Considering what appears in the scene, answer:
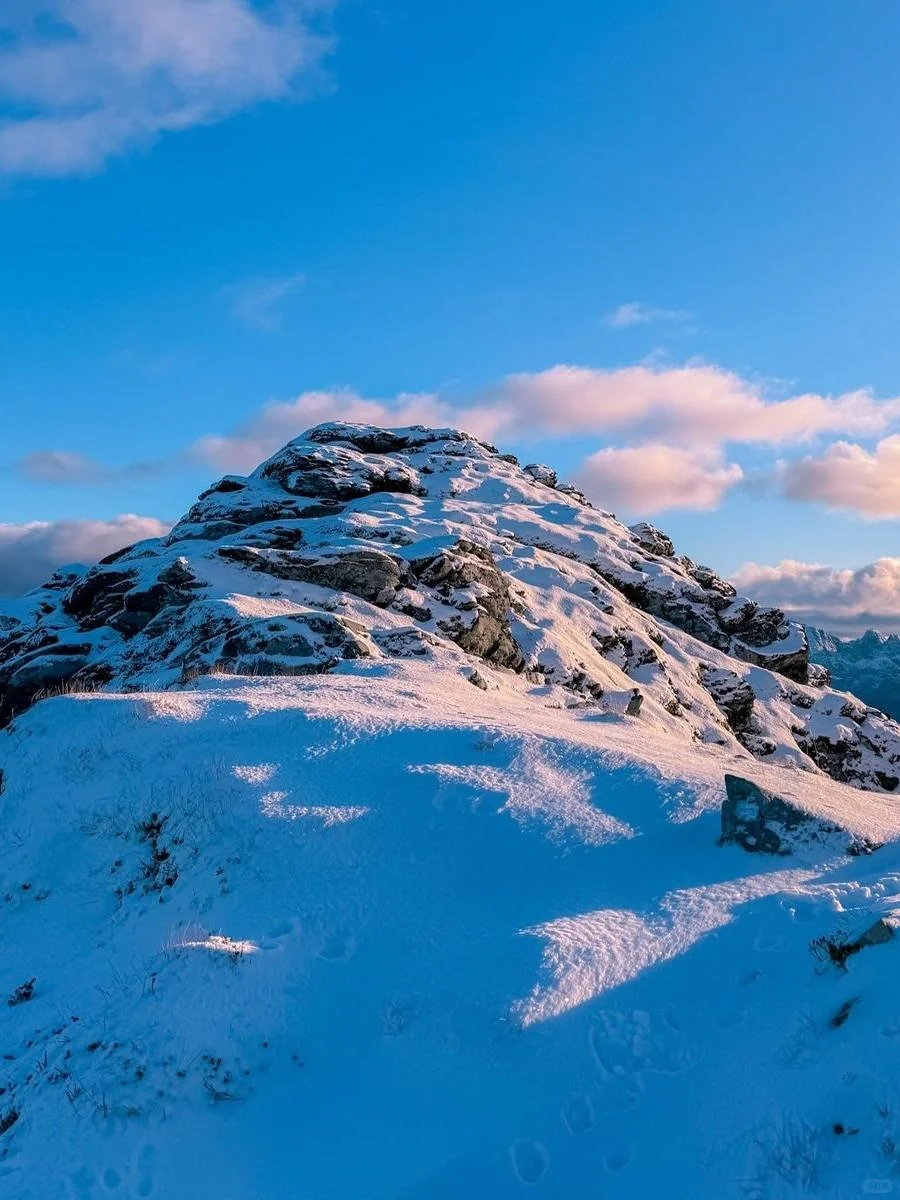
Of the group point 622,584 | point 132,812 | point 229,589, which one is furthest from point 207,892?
point 622,584

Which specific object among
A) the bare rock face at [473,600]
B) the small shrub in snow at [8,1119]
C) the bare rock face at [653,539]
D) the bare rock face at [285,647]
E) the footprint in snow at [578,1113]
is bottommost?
the small shrub in snow at [8,1119]

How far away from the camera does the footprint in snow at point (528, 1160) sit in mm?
6700

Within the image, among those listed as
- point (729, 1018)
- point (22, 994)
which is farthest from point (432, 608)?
point (729, 1018)

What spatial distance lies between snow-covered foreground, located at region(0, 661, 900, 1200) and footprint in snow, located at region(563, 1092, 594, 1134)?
24 mm

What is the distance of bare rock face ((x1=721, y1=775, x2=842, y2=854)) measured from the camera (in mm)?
11812

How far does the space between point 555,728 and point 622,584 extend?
61397 mm

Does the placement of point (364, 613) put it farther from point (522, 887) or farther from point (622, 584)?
point (622, 584)

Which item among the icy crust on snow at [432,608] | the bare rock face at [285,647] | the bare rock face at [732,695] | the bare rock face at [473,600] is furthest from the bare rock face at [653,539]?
the bare rock face at [285,647]

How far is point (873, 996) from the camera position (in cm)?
712

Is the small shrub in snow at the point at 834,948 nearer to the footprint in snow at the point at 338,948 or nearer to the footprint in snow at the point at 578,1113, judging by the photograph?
the footprint in snow at the point at 578,1113

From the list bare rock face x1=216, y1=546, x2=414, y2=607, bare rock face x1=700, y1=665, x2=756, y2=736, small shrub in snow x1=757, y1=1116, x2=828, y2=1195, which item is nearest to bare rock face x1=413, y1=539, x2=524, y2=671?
bare rock face x1=216, y1=546, x2=414, y2=607

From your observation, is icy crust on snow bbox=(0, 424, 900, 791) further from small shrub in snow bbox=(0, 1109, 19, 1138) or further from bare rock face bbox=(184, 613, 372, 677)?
small shrub in snow bbox=(0, 1109, 19, 1138)

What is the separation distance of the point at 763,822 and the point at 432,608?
33.8 m

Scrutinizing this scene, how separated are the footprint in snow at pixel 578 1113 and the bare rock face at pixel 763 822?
18.2 ft
